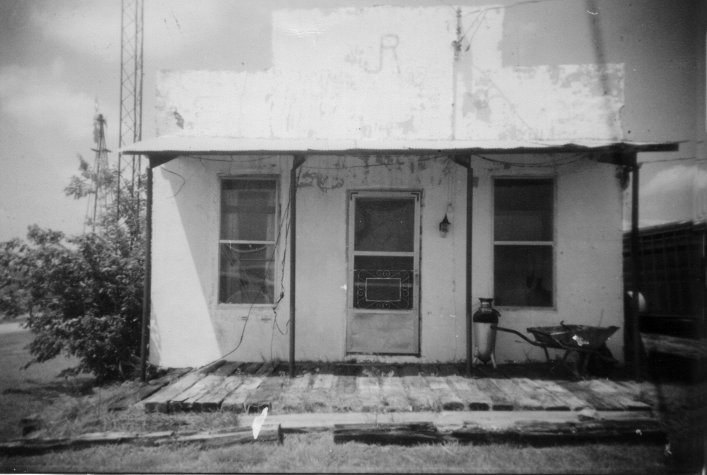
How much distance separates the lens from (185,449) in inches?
149

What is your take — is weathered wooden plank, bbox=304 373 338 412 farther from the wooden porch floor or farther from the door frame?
the door frame

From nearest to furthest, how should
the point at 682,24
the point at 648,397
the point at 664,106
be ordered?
the point at 648,397, the point at 682,24, the point at 664,106

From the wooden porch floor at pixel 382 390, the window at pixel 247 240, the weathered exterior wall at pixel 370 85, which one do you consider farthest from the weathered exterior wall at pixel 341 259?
the weathered exterior wall at pixel 370 85

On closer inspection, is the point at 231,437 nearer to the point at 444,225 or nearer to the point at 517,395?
the point at 517,395

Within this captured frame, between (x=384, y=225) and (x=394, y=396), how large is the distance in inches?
101

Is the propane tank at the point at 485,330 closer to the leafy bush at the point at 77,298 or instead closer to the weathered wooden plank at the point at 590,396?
the weathered wooden plank at the point at 590,396

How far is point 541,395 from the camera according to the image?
181 inches

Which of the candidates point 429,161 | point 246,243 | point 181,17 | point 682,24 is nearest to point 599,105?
point 682,24

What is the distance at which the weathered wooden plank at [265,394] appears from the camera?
437cm

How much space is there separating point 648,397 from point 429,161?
402 centimetres

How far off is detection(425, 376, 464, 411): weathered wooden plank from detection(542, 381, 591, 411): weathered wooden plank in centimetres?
117

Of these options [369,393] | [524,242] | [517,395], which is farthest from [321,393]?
[524,242]

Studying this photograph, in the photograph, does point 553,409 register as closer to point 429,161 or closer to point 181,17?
point 429,161

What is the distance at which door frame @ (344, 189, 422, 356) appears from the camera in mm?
6047
